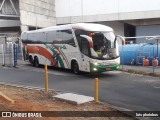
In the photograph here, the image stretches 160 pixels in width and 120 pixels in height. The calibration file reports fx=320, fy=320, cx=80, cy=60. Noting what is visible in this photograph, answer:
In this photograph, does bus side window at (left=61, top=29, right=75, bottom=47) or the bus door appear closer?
the bus door

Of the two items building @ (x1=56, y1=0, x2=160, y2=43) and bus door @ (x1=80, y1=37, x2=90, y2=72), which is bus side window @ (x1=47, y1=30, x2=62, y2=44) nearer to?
bus door @ (x1=80, y1=37, x2=90, y2=72)

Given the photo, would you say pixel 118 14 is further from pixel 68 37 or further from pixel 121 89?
pixel 121 89

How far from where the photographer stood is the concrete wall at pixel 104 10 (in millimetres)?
53750

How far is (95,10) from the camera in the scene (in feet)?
192

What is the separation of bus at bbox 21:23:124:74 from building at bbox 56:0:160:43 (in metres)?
32.1

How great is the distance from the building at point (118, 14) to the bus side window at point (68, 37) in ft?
111

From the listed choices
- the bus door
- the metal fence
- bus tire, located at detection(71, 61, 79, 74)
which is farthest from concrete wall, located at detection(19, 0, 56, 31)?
the bus door

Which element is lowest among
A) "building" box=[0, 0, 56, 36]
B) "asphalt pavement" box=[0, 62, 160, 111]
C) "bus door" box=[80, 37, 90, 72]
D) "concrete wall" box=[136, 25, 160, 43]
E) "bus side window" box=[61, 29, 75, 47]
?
"asphalt pavement" box=[0, 62, 160, 111]

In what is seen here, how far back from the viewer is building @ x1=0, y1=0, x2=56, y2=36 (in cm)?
4999

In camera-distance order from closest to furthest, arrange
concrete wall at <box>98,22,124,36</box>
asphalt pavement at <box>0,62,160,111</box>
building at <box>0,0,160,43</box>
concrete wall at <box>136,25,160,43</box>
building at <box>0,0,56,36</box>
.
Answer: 1. asphalt pavement at <box>0,62,160,111</box>
2. building at <box>0,0,56,36</box>
3. building at <box>0,0,160,43</box>
4. concrete wall at <box>136,25,160,43</box>
5. concrete wall at <box>98,22,124,36</box>

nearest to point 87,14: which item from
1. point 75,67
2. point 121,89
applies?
point 75,67

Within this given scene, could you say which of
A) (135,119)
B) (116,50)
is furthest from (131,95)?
(116,50)

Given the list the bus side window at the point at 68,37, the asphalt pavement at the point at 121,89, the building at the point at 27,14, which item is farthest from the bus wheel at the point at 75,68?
the building at the point at 27,14

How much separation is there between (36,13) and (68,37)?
109ft
